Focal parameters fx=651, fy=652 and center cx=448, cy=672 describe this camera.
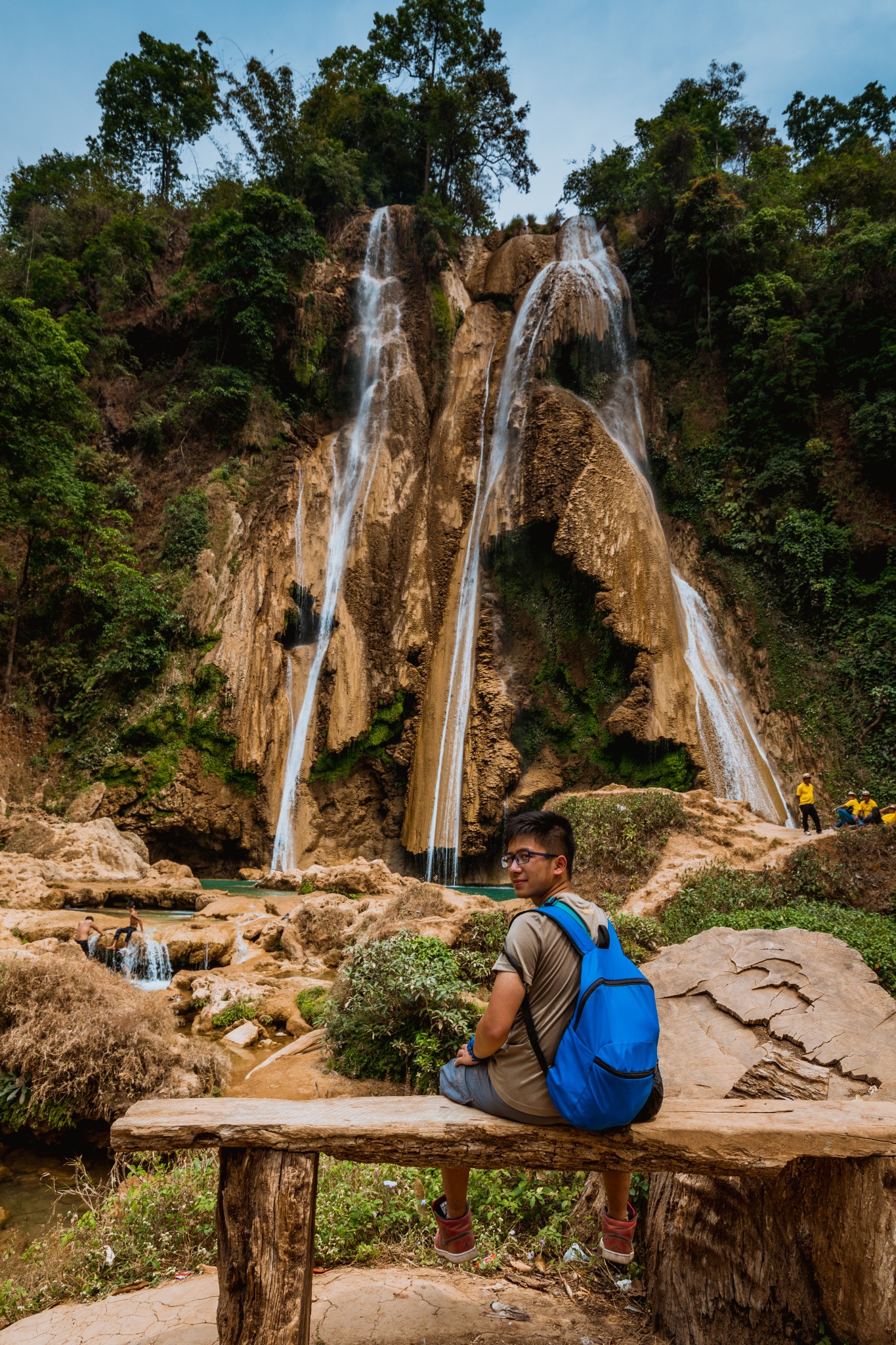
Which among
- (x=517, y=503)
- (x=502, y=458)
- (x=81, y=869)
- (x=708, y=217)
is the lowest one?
(x=81, y=869)

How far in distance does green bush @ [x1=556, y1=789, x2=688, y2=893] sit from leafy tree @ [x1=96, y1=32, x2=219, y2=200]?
3287cm

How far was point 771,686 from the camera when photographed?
1684 cm

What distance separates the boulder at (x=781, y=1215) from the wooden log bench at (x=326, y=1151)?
0.97 ft

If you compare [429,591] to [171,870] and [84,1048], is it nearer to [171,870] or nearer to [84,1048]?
[171,870]

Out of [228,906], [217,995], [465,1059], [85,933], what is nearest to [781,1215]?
[465,1059]

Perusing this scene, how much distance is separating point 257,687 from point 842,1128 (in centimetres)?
1644

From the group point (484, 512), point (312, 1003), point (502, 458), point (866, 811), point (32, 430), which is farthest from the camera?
point (502, 458)

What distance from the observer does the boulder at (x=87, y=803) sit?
48.5 feet

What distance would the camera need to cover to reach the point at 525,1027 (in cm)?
202

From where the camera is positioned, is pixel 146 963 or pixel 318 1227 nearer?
pixel 318 1227

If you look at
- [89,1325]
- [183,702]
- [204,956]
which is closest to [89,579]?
[183,702]

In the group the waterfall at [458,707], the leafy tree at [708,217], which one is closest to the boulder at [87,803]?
the waterfall at [458,707]

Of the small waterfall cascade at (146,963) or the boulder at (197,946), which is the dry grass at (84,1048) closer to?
the small waterfall cascade at (146,963)

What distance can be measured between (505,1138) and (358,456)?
20.8 m
